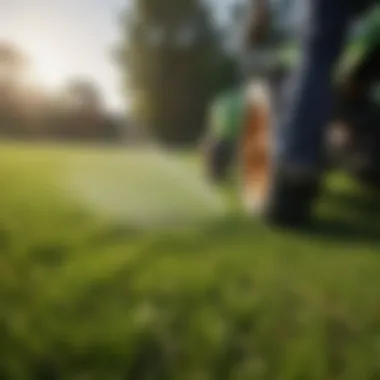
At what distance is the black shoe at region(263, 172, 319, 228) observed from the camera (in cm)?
87

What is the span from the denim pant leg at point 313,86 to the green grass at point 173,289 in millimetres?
49

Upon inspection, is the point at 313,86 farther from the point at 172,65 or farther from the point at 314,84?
the point at 172,65

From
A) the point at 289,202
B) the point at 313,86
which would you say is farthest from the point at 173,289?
the point at 313,86

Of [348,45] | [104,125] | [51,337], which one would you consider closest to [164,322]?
[51,337]

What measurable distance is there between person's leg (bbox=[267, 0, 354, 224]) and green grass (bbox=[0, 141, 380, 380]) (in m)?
0.03

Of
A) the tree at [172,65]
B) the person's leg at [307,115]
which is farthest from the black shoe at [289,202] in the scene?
the tree at [172,65]

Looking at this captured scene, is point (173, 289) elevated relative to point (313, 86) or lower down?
lower down

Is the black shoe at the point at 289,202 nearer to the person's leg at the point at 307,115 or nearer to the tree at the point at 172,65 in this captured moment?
the person's leg at the point at 307,115

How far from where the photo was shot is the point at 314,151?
0.85m

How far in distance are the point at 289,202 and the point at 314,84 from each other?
0.14 meters

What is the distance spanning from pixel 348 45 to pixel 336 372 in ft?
1.15

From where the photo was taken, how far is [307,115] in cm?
85

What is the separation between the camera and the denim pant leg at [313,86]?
830 mm

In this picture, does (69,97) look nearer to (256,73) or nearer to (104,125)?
(104,125)
